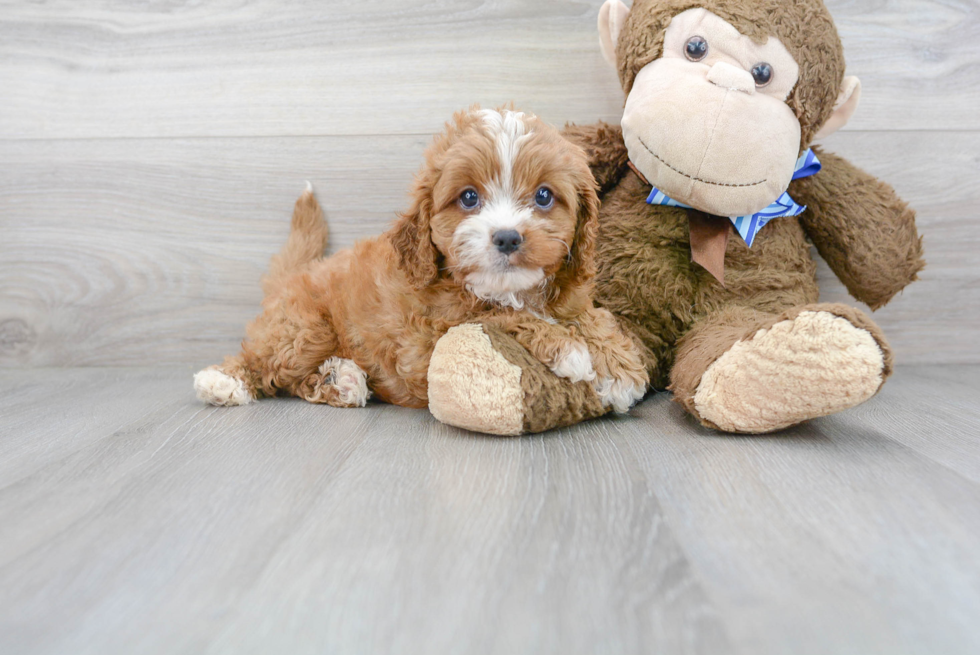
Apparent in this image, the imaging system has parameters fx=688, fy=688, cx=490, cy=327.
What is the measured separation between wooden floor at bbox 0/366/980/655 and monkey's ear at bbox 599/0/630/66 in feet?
3.18

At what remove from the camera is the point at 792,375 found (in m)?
1.29

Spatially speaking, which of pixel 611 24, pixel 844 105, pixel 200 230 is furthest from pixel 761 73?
pixel 200 230

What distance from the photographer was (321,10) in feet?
6.67

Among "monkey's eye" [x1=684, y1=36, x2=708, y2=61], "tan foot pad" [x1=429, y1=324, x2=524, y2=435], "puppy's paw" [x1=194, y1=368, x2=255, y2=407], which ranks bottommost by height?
"puppy's paw" [x1=194, y1=368, x2=255, y2=407]

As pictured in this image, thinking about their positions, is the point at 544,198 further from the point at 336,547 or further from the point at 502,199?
the point at 336,547

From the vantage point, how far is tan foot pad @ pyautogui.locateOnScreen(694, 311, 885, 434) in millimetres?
1250

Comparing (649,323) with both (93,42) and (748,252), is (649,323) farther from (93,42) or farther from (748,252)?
→ (93,42)

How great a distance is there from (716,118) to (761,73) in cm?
18

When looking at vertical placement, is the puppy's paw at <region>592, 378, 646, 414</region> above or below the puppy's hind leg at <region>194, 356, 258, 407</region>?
above

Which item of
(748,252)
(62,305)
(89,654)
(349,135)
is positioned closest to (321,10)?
(349,135)

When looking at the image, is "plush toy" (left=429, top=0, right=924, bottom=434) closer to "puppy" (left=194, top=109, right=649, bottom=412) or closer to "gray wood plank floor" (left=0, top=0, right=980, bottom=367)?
"puppy" (left=194, top=109, right=649, bottom=412)

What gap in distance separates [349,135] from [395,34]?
1.06ft

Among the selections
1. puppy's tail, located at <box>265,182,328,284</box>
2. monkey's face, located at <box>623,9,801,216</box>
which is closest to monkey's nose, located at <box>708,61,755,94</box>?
monkey's face, located at <box>623,9,801,216</box>

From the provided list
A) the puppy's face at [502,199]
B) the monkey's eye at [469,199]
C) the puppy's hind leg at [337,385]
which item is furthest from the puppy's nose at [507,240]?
the puppy's hind leg at [337,385]
